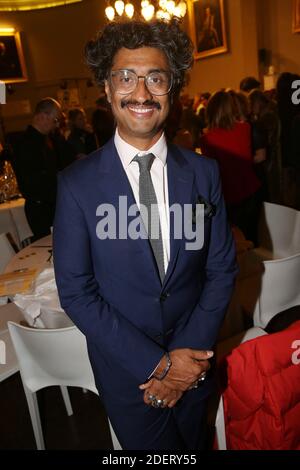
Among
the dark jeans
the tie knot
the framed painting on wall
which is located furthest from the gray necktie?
the framed painting on wall

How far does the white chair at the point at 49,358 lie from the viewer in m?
1.55

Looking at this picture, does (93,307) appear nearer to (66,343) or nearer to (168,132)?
(66,343)

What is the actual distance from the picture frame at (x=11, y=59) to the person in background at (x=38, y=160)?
760 centimetres

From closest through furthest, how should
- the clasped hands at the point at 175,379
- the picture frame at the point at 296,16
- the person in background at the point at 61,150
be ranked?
1. the clasped hands at the point at 175,379
2. the person in background at the point at 61,150
3. the picture frame at the point at 296,16

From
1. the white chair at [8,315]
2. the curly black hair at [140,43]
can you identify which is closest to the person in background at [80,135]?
the white chair at [8,315]

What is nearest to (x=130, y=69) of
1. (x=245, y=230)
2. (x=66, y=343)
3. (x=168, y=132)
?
(x=66, y=343)

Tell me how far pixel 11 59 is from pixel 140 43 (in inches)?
412

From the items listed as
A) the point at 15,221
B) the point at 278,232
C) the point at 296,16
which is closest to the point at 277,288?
the point at 278,232

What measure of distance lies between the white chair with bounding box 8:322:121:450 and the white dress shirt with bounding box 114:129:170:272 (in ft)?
1.99

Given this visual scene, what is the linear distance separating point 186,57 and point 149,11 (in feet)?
19.0

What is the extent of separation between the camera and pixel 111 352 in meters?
1.17

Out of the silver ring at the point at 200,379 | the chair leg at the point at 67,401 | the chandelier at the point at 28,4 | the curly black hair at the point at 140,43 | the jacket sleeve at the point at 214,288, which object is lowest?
the chair leg at the point at 67,401

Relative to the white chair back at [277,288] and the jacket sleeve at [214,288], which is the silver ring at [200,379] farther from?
the white chair back at [277,288]

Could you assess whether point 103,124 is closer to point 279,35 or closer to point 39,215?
point 39,215
